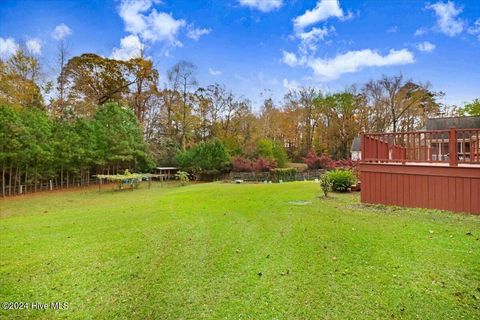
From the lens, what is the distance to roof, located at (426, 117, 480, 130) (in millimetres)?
16422

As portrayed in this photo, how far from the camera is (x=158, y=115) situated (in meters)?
28.0

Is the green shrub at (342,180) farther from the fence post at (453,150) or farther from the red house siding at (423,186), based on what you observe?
the fence post at (453,150)

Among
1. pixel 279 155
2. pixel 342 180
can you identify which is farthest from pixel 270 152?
pixel 342 180

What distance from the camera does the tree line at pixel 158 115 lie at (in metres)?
17.3

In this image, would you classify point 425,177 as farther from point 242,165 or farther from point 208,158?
point 208,158

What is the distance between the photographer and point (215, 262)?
12.2 ft

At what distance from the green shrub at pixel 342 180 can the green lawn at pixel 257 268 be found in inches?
135

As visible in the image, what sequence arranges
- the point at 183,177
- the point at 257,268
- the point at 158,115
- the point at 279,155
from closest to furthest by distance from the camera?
the point at 257,268 < the point at 183,177 < the point at 279,155 < the point at 158,115

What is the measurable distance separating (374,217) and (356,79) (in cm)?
2661

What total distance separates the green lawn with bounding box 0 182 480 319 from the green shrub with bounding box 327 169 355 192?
3.44 metres

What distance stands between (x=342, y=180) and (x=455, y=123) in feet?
40.2

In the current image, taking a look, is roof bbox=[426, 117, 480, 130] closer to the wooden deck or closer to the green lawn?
the wooden deck

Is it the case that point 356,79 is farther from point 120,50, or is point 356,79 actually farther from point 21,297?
point 21,297

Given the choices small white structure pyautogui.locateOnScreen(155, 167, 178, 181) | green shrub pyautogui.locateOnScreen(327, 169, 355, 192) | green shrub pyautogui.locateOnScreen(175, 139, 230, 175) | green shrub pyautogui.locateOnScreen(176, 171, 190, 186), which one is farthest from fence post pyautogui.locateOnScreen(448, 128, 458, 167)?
small white structure pyautogui.locateOnScreen(155, 167, 178, 181)
